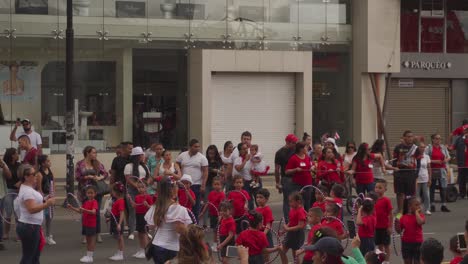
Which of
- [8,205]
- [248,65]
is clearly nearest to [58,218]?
[8,205]

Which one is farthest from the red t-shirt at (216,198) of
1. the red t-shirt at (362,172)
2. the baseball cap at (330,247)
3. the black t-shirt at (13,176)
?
the baseball cap at (330,247)

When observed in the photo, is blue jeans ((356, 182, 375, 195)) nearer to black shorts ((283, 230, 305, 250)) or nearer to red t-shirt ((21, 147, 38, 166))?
black shorts ((283, 230, 305, 250))

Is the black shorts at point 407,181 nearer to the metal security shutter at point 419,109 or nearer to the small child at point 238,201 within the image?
the small child at point 238,201

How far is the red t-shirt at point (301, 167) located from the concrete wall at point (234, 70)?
35.9ft

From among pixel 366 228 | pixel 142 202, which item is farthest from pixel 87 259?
pixel 366 228

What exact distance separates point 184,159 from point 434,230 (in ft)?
16.1

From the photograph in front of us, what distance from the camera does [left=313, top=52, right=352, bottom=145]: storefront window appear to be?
30.8m

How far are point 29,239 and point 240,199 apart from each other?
3.62m

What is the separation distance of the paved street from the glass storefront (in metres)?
6.55

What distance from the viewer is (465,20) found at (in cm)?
3338

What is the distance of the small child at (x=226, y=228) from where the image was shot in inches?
505

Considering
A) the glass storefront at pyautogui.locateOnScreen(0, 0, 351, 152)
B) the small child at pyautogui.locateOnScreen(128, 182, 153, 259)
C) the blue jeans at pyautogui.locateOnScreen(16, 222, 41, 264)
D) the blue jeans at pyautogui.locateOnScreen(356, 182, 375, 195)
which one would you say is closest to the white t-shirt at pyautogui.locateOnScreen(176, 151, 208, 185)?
the small child at pyautogui.locateOnScreen(128, 182, 153, 259)

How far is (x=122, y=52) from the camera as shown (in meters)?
28.3

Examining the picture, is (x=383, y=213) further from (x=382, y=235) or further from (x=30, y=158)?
(x=30, y=158)
